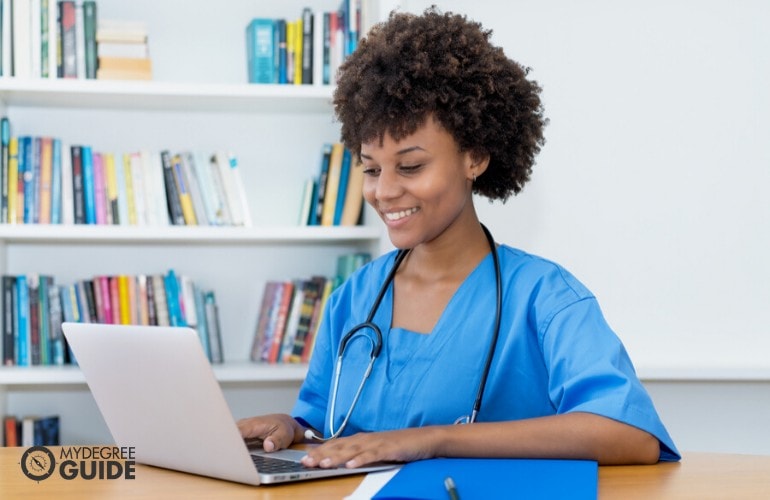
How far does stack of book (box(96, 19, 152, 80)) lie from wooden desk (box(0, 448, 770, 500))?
1681mm

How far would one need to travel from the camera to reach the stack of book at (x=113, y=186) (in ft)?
8.86

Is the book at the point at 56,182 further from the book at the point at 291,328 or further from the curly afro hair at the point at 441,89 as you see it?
the curly afro hair at the point at 441,89

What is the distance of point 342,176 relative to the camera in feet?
9.36

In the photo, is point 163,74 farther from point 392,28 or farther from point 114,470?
point 114,470

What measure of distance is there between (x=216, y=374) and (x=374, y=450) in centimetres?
157

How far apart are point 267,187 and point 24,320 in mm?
780

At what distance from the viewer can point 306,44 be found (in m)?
2.81

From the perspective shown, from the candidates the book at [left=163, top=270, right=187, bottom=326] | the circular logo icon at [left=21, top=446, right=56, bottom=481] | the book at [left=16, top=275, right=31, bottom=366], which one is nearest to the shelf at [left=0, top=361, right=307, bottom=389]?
the book at [left=16, top=275, right=31, bottom=366]

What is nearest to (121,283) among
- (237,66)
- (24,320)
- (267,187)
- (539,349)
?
(24,320)

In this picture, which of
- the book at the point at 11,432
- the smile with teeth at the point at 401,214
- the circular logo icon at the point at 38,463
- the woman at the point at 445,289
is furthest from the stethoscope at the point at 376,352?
the book at the point at 11,432

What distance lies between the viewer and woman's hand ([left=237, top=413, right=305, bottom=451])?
134cm

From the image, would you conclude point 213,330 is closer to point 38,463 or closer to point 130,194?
point 130,194

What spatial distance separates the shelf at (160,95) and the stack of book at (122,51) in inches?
2.5

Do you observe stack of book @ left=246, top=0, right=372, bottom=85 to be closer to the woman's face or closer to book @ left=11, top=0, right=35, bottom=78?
book @ left=11, top=0, right=35, bottom=78
